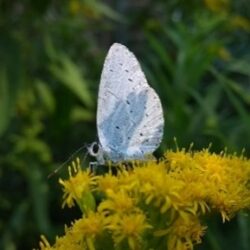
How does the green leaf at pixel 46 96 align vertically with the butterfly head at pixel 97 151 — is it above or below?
above

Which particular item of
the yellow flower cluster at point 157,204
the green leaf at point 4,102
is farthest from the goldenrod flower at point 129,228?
the green leaf at point 4,102

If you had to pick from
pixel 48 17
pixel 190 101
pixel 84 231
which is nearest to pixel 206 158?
pixel 84 231

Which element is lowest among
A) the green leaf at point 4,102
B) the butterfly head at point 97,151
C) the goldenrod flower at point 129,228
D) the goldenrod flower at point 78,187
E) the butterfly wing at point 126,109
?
the goldenrod flower at point 129,228

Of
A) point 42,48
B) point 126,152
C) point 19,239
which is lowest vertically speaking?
point 126,152

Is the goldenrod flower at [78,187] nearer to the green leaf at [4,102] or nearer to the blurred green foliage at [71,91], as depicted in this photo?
the blurred green foliage at [71,91]

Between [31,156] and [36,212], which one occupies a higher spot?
[31,156]

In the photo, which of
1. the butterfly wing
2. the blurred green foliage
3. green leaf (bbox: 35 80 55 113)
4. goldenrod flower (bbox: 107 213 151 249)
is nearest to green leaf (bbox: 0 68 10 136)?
the blurred green foliage

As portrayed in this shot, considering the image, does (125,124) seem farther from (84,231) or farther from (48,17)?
(48,17)
